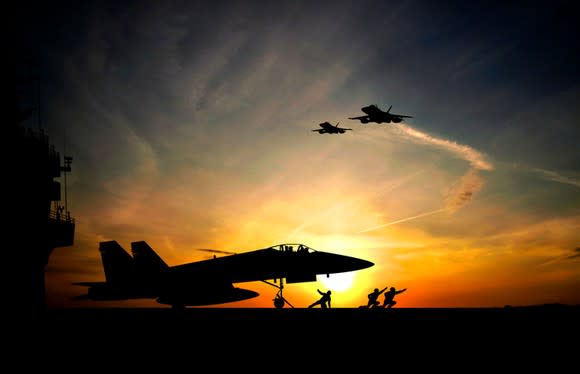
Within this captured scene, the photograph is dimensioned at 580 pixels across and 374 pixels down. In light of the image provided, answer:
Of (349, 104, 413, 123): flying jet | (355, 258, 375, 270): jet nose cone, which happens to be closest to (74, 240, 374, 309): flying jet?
(355, 258, 375, 270): jet nose cone

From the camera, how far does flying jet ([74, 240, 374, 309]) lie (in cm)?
2283

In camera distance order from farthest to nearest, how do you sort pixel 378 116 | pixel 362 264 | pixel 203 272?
pixel 378 116, pixel 203 272, pixel 362 264

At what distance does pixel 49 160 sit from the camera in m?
43.9

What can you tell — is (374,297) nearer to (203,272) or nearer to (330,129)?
(203,272)

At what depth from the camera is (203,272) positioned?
81.8 feet

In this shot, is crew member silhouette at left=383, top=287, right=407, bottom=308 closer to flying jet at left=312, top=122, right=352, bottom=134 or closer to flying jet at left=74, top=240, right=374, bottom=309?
flying jet at left=74, top=240, right=374, bottom=309

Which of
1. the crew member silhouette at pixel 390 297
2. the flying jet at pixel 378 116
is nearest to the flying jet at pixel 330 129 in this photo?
the flying jet at pixel 378 116

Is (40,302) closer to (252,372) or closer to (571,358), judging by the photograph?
(252,372)

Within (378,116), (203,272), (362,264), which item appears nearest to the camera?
(362,264)

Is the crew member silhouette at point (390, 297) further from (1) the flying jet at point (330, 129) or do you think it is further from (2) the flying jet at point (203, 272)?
(1) the flying jet at point (330, 129)

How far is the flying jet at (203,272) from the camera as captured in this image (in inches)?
899

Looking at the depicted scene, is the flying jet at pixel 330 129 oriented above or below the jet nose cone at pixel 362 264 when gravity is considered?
above

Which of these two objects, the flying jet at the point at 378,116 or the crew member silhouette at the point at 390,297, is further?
the flying jet at the point at 378,116

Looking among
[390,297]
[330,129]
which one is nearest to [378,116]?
[330,129]
